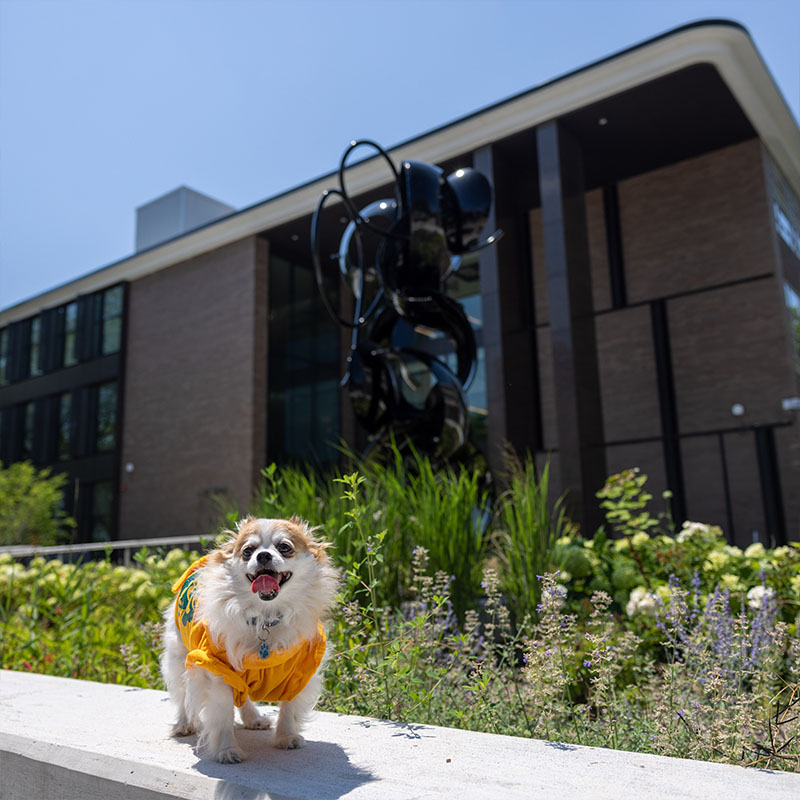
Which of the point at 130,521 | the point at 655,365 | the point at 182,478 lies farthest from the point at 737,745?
the point at 130,521

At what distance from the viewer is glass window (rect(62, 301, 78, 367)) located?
1199 inches

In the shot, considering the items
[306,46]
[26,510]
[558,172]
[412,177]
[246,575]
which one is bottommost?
[246,575]

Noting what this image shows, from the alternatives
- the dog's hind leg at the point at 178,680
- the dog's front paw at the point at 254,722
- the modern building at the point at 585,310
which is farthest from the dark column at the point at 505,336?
the dog's hind leg at the point at 178,680

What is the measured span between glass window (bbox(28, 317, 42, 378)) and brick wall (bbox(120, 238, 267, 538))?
6833 mm

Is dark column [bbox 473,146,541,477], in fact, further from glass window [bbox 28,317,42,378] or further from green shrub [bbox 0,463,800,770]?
glass window [bbox 28,317,42,378]

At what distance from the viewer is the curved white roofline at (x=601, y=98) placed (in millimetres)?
15375

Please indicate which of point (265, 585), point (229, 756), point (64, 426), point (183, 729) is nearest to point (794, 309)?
point (183, 729)

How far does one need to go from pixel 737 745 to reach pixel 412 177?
23.9ft

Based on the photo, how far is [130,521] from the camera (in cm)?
2584

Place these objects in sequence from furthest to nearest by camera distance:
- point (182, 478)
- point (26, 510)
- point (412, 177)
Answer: point (182, 478) → point (26, 510) → point (412, 177)

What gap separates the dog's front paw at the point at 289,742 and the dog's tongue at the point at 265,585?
0.68 metres

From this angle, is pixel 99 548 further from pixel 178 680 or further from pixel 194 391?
pixel 194 391

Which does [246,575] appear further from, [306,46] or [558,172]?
[558,172]

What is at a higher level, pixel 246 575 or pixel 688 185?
pixel 688 185
